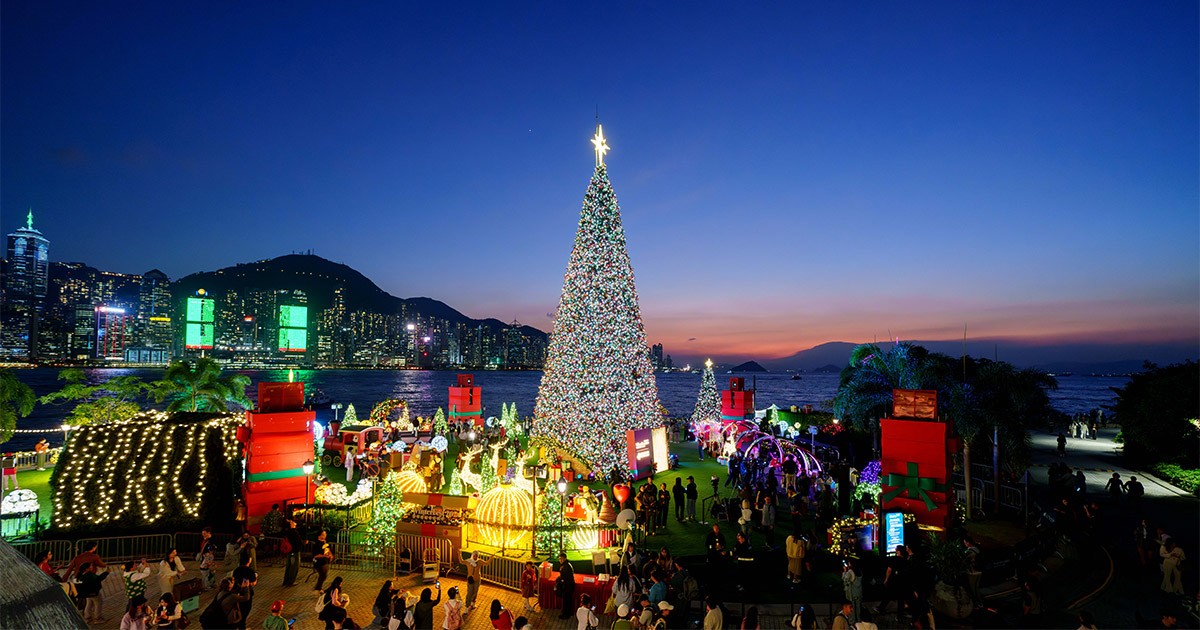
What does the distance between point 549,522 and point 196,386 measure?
1873 cm

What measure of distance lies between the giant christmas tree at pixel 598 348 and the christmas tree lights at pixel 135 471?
35.5 ft

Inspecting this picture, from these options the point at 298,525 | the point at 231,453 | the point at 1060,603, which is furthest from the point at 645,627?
the point at 231,453

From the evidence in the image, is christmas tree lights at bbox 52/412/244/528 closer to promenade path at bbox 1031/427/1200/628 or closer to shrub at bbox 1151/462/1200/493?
promenade path at bbox 1031/427/1200/628

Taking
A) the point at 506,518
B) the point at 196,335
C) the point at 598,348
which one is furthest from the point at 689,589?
the point at 196,335

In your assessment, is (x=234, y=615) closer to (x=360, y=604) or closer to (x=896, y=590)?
(x=360, y=604)

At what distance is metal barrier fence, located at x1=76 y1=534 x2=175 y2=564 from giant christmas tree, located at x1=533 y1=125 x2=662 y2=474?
471 inches

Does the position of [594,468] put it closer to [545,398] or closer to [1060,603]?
[545,398]

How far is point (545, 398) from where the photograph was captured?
22.8m

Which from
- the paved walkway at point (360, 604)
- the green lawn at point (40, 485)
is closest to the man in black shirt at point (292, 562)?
the paved walkway at point (360, 604)

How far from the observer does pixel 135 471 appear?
14.6 meters

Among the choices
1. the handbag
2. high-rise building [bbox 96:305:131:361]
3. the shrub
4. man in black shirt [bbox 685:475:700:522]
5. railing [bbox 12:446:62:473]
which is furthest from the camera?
high-rise building [bbox 96:305:131:361]

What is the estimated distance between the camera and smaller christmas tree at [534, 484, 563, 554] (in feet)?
44.1

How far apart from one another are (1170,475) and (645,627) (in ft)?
80.0

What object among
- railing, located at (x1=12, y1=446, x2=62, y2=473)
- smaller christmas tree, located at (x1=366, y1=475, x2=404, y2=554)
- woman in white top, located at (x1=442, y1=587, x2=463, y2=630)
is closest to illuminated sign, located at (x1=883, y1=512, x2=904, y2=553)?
woman in white top, located at (x1=442, y1=587, x2=463, y2=630)
